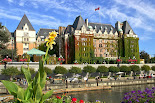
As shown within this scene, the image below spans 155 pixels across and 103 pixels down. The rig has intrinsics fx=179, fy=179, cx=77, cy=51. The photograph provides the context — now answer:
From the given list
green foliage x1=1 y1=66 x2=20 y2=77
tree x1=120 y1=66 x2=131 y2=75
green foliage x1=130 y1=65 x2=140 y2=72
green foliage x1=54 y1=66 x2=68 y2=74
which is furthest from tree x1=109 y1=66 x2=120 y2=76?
green foliage x1=1 y1=66 x2=20 y2=77

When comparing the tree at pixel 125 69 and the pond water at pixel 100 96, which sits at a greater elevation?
the tree at pixel 125 69

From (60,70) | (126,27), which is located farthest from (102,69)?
(126,27)

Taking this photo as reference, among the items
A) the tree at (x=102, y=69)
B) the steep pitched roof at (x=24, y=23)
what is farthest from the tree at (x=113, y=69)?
the steep pitched roof at (x=24, y=23)

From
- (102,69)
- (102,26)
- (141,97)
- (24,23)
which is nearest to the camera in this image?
(141,97)

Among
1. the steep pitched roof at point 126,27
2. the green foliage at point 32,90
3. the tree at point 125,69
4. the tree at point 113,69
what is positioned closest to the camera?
the green foliage at point 32,90

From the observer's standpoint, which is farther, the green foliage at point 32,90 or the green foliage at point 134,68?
the green foliage at point 134,68

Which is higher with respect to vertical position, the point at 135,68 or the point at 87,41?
the point at 87,41

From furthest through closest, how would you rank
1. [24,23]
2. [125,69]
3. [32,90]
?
[24,23], [125,69], [32,90]

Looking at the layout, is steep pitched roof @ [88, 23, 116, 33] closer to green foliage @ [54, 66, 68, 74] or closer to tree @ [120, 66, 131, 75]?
tree @ [120, 66, 131, 75]

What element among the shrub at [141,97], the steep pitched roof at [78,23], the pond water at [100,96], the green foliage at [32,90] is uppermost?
the steep pitched roof at [78,23]

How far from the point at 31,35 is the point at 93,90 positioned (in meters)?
45.0

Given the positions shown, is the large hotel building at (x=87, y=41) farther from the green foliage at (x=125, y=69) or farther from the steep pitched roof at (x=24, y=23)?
the green foliage at (x=125, y=69)

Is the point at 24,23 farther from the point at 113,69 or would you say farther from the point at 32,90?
the point at 32,90

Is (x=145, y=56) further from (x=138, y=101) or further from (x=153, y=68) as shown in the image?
(x=138, y=101)
